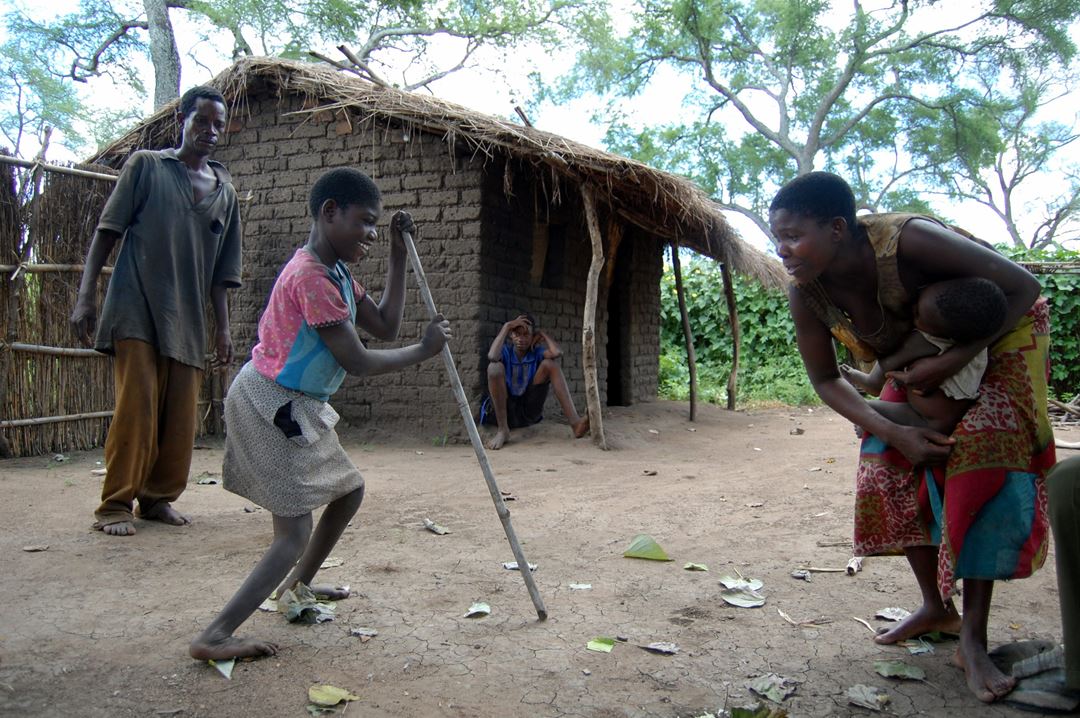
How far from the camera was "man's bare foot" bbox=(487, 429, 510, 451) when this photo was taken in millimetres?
6742

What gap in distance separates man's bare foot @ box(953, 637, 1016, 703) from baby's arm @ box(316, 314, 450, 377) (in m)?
1.62

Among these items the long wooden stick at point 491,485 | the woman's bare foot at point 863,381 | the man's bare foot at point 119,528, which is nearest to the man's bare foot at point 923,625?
the woman's bare foot at point 863,381

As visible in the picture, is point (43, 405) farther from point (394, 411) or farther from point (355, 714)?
point (355, 714)

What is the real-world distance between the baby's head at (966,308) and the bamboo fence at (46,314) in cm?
596

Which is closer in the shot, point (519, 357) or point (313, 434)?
point (313, 434)

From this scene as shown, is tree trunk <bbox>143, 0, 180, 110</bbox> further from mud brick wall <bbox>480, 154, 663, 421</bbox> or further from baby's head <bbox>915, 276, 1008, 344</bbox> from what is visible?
baby's head <bbox>915, 276, 1008, 344</bbox>

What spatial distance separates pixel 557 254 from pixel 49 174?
4531 mm

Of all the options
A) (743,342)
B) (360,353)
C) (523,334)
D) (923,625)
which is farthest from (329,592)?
(743,342)

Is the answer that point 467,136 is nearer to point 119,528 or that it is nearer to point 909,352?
point 119,528

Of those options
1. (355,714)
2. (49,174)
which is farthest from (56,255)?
(355,714)

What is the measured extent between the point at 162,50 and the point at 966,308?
658 inches

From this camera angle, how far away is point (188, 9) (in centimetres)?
1753

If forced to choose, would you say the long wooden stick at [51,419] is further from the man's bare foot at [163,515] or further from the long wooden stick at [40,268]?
the man's bare foot at [163,515]

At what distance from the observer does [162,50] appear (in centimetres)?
1533
